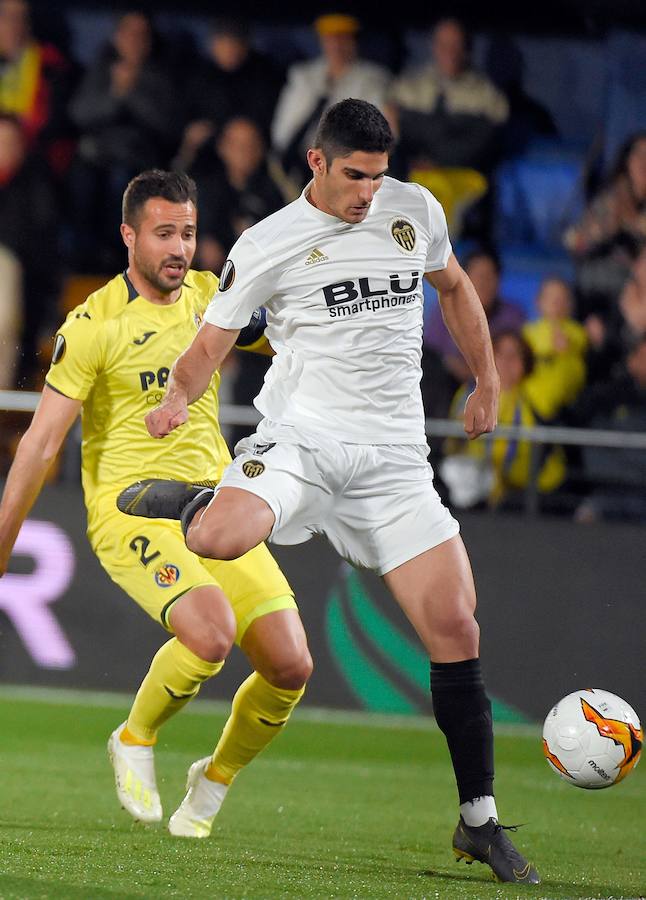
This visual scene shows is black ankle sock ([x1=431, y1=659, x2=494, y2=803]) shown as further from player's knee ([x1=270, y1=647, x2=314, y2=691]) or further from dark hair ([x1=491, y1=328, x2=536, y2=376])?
dark hair ([x1=491, y1=328, x2=536, y2=376])

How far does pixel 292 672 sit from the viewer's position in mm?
4969

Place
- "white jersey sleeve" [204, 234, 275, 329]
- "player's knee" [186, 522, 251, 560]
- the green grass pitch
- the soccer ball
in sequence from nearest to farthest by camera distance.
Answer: the green grass pitch, "player's knee" [186, 522, 251, 560], "white jersey sleeve" [204, 234, 275, 329], the soccer ball

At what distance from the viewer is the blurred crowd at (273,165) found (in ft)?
31.2

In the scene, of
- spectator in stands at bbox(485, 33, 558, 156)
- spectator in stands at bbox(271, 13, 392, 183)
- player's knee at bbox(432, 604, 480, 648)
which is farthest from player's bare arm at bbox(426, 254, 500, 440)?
spectator in stands at bbox(485, 33, 558, 156)

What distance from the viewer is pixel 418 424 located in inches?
181

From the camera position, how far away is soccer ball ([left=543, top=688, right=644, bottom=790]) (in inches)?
178

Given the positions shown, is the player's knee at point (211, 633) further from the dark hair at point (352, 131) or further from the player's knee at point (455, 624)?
the dark hair at point (352, 131)

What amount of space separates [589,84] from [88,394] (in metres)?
6.98

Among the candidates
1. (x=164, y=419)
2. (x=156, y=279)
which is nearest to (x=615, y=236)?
(x=156, y=279)

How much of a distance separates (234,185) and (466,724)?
6434 millimetres

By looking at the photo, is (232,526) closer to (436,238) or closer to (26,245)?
(436,238)

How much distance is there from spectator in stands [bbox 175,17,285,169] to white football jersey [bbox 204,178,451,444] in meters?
6.04

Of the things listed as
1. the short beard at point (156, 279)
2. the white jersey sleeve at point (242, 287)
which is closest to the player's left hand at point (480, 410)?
the white jersey sleeve at point (242, 287)

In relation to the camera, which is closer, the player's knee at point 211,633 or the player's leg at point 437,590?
the player's leg at point 437,590
